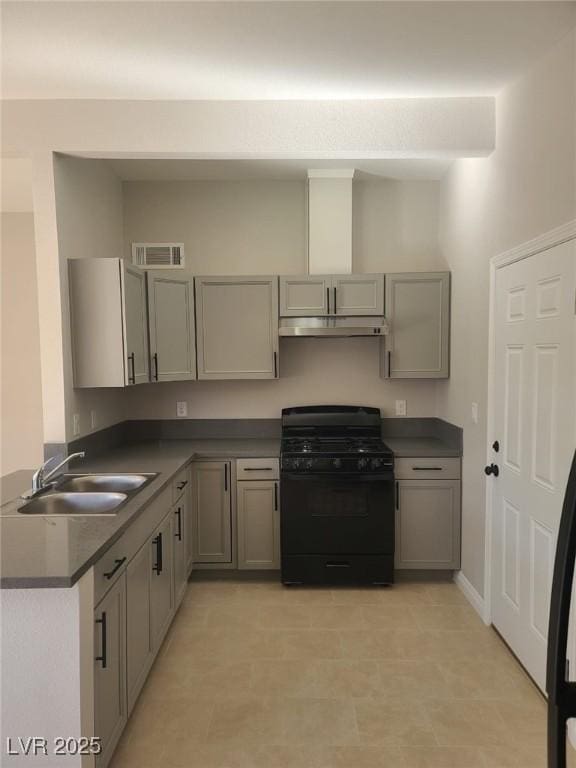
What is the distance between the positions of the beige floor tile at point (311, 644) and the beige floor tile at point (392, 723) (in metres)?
0.40

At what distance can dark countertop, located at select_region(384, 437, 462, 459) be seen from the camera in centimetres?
342

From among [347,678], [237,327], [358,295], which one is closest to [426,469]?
[358,295]

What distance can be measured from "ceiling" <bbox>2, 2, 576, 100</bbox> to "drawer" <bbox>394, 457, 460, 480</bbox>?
217 cm

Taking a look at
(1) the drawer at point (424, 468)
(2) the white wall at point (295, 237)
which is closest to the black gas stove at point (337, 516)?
(1) the drawer at point (424, 468)

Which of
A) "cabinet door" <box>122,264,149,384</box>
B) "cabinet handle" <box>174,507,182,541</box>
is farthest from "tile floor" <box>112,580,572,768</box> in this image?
"cabinet door" <box>122,264,149,384</box>

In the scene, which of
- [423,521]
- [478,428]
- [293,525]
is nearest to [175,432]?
[293,525]

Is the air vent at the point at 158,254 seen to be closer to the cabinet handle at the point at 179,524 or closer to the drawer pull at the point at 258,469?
the drawer pull at the point at 258,469

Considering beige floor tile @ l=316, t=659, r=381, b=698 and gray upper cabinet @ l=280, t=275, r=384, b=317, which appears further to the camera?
gray upper cabinet @ l=280, t=275, r=384, b=317

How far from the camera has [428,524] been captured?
11.3ft

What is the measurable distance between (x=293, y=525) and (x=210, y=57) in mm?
2648

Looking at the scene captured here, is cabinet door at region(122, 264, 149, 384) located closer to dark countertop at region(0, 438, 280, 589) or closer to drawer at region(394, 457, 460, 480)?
dark countertop at region(0, 438, 280, 589)

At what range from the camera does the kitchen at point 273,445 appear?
2.01 metres

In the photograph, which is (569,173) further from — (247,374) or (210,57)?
(247,374)

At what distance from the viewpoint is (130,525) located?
2.07 meters
